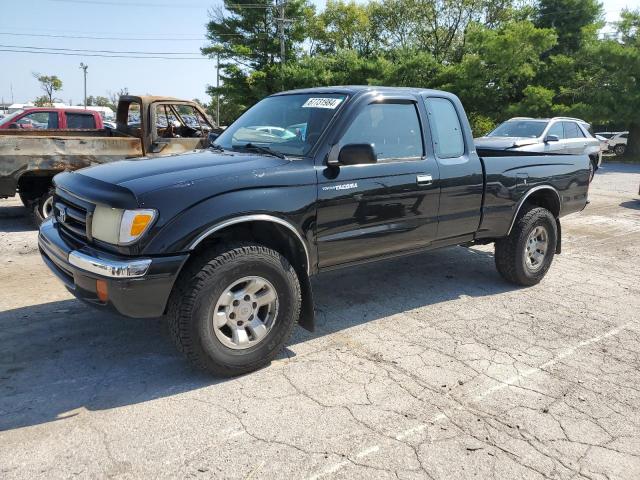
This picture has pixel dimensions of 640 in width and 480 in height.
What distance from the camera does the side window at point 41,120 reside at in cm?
1105

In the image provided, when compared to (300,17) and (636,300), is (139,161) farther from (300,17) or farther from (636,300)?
(300,17)

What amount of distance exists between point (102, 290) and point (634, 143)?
93.7 ft

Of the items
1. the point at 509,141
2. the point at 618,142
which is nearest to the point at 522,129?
the point at 509,141

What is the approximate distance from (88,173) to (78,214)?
1.12ft

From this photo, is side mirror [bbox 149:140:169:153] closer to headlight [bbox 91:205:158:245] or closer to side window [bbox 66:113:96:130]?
side window [bbox 66:113:96:130]

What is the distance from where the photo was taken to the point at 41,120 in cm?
1147

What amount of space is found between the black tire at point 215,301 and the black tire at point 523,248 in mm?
2809

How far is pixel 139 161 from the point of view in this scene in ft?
12.8

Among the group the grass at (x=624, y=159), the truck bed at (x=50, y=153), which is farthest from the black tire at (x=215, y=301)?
the grass at (x=624, y=159)

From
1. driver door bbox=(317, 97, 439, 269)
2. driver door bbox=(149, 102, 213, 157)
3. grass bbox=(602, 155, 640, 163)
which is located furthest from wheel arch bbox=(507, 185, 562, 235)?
grass bbox=(602, 155, 640, 163)

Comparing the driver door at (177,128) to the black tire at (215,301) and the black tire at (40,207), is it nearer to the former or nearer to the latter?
the black tire at (40,207)

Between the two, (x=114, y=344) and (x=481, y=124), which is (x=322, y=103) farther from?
(x=481, y=124)

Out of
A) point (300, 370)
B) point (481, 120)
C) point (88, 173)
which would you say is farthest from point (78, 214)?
point (481, 120)

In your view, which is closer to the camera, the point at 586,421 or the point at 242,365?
the point at 586,421
